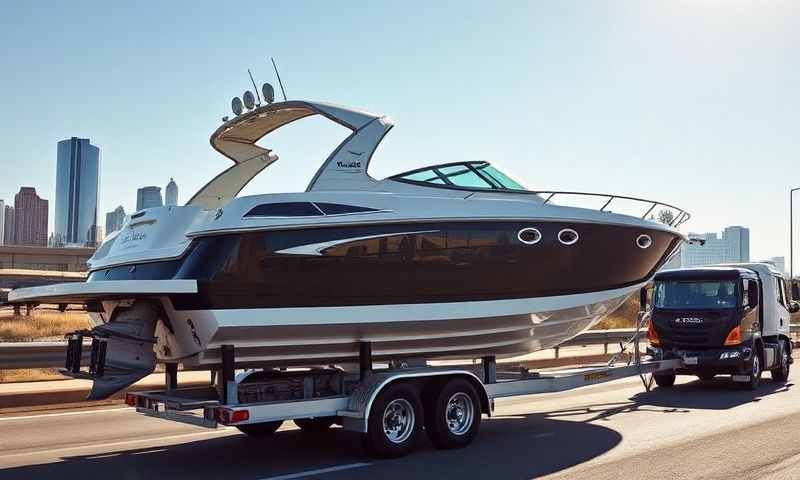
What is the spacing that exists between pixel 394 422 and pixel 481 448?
1146 millimetres

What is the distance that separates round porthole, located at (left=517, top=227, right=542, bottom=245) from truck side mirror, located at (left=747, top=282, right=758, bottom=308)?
753 cm

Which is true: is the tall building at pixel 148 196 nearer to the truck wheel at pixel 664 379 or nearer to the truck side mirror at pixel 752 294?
the truck wheel at pixel 664 379

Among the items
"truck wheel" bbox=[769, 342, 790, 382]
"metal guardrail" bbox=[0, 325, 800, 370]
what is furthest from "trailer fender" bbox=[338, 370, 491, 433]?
"truck wheel" bbox=[769, 342, 790, 382]

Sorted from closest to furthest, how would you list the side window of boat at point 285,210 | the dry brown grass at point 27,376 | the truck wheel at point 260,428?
the side window of boat at point 285,210 < the truck wheel at point 260,428 < the dry brown grass at point 27,376

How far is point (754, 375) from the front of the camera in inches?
600

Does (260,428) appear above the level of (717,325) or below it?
below

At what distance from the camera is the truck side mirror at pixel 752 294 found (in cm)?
1577

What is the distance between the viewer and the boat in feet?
27.2

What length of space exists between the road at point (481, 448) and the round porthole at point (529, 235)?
7.76 ft

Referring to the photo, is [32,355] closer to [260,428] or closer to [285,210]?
[260,428]

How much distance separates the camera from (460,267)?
9609 millimetres

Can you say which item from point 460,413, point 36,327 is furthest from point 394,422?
point 36,327

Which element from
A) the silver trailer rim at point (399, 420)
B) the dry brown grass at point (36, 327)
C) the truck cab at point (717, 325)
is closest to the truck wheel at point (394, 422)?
the silver trailer rim at point (399, 420)

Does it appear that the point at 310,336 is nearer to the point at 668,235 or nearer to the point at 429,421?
the point at 429,421
